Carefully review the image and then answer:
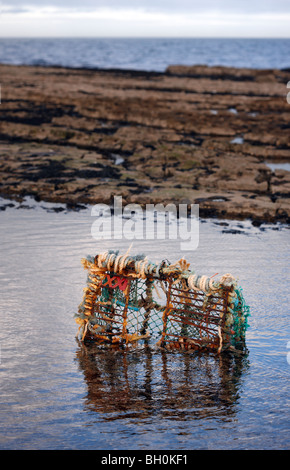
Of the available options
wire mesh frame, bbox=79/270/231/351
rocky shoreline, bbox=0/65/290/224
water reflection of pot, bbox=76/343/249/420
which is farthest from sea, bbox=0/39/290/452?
rocky shoreline, bbox=0/65/290/224

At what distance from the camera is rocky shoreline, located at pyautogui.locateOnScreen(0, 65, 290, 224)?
17.5 meters

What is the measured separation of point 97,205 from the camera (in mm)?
16766

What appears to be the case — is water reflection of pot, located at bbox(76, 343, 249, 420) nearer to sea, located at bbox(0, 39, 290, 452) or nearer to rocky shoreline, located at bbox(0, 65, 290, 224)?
sea, located at bbox(0, 39, 290, 452)

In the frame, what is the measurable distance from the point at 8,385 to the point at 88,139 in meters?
18.4

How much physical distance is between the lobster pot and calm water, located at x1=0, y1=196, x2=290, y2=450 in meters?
0.26

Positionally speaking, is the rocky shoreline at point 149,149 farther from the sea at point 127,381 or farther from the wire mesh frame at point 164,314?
the wire mesh frame at point 164,314

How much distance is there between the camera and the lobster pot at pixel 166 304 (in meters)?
8.23

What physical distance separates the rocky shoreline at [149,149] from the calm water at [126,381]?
537 cm

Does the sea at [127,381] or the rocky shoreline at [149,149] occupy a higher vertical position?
the rocky shoreline at [149,149]

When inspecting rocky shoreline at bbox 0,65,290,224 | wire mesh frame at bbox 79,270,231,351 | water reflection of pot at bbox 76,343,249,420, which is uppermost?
rocky shoreline at bbox 0,65,290,224

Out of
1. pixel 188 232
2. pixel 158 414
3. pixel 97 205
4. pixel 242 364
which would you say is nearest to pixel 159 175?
pixel 97 205

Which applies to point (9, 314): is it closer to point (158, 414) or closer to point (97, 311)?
point (97, 311)

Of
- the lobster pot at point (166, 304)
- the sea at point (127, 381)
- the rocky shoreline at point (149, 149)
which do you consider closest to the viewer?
the sea at point (127, 381)

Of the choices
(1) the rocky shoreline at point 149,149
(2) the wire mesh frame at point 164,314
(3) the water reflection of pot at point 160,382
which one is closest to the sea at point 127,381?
(3) the water reflection of pot at point 160,382
